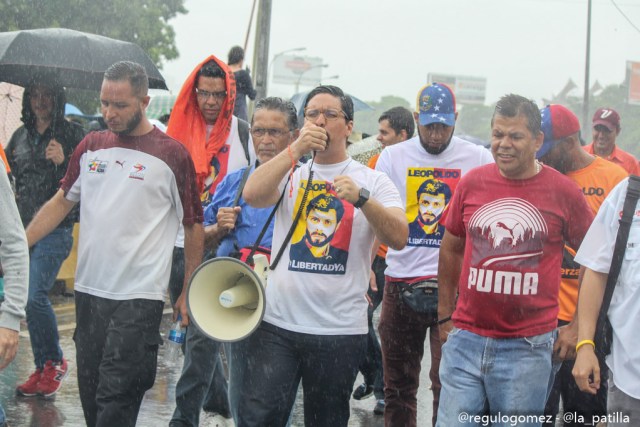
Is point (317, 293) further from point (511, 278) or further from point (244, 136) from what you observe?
point (244, 136)

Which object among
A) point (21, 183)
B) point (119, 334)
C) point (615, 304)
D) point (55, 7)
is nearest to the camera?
point (615, 304)

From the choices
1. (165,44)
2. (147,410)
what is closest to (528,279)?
(147,410)

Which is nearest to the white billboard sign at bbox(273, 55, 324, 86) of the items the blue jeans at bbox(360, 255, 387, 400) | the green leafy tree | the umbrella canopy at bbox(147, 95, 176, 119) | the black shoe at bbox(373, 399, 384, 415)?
the green leafy tree

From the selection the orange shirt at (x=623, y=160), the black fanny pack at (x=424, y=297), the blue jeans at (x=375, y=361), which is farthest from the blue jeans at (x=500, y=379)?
the orange shirt at (x=623, y=160)

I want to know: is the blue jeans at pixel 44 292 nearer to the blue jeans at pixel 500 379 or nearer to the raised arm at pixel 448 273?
the raised arm at pixel 448 273

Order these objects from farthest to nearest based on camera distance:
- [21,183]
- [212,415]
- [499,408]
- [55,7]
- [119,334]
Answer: [55,7]
[21,183]
[212,415]
[119,334]
[499,408]

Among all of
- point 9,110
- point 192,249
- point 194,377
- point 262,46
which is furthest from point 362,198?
point 262,46

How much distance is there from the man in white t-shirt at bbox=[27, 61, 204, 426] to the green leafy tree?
70.1ft

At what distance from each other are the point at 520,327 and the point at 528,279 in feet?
0.71

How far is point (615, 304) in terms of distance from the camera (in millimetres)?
3992

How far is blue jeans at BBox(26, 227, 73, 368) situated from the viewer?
687cm

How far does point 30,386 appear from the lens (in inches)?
273

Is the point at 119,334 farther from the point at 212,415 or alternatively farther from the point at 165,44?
the point at 165,44

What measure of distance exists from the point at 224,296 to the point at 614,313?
5.81 ft
